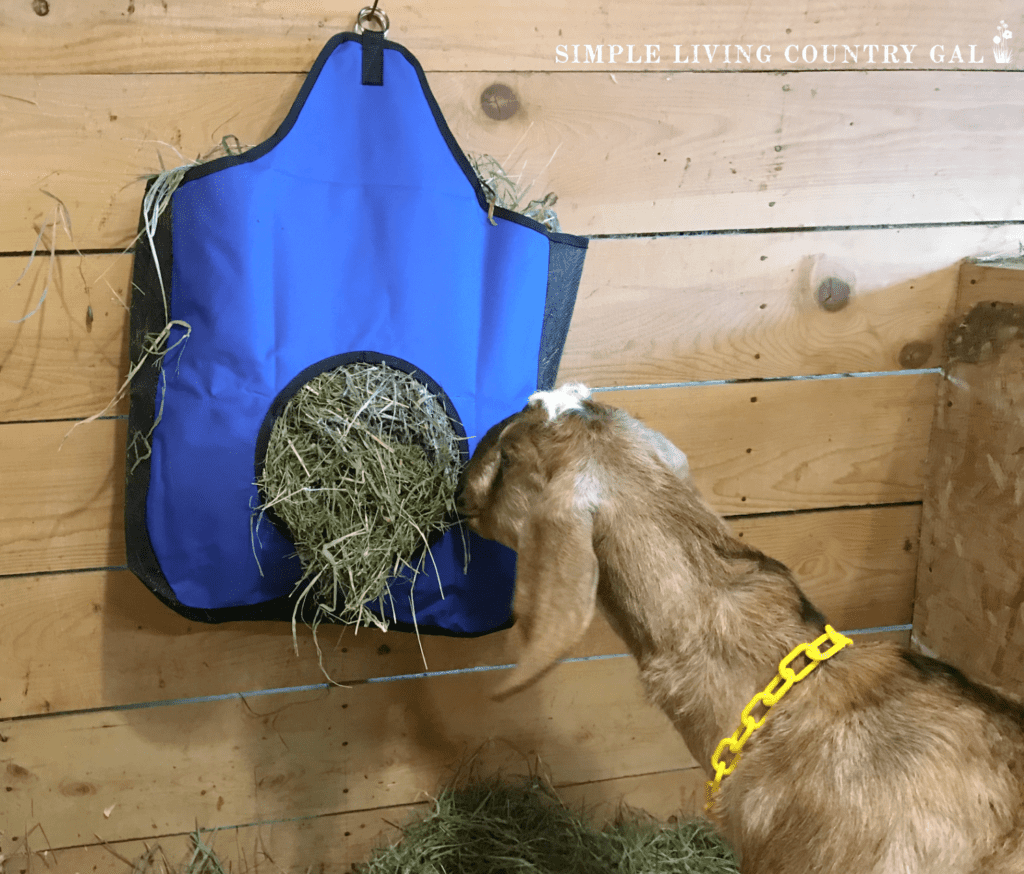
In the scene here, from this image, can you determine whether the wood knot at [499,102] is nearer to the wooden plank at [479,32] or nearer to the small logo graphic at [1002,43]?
the wooden plank at [479,32]

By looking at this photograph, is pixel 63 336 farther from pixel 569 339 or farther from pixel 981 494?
pixel 981 494

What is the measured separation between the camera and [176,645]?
2.22m

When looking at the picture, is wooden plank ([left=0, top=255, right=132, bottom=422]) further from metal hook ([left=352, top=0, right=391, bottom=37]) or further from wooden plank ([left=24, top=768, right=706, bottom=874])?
wooden plank ([left=24, top=768, right=706, bottom=874])

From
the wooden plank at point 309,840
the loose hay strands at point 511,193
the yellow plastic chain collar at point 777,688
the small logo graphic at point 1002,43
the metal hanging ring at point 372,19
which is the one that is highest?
the small logo graphic at point 1002,43

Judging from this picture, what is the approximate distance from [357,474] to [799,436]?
1372mm

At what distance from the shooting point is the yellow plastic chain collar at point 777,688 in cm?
152

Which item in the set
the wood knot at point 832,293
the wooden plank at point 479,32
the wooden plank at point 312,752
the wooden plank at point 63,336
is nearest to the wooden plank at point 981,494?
the wood knot at point 832,293

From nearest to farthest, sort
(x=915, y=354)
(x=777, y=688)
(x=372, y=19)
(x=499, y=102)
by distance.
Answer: (x=777, y=688), (x=372, y=19), (x=499, y=102), (x=915, y=354)

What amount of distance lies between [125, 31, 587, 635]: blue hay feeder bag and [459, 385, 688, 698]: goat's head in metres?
0.11

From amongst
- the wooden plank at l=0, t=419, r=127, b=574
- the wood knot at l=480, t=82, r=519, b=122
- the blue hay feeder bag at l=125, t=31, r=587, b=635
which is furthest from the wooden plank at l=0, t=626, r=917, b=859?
the wood knot at l=480, t=82, r=519, b=122

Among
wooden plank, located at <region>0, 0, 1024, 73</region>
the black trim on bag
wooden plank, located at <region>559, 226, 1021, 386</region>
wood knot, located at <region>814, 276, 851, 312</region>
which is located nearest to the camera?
the black trim on bag

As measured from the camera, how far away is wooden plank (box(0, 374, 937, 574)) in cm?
204

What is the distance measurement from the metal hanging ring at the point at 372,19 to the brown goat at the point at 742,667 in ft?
3.14

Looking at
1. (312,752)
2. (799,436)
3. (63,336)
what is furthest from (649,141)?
(312,752)
